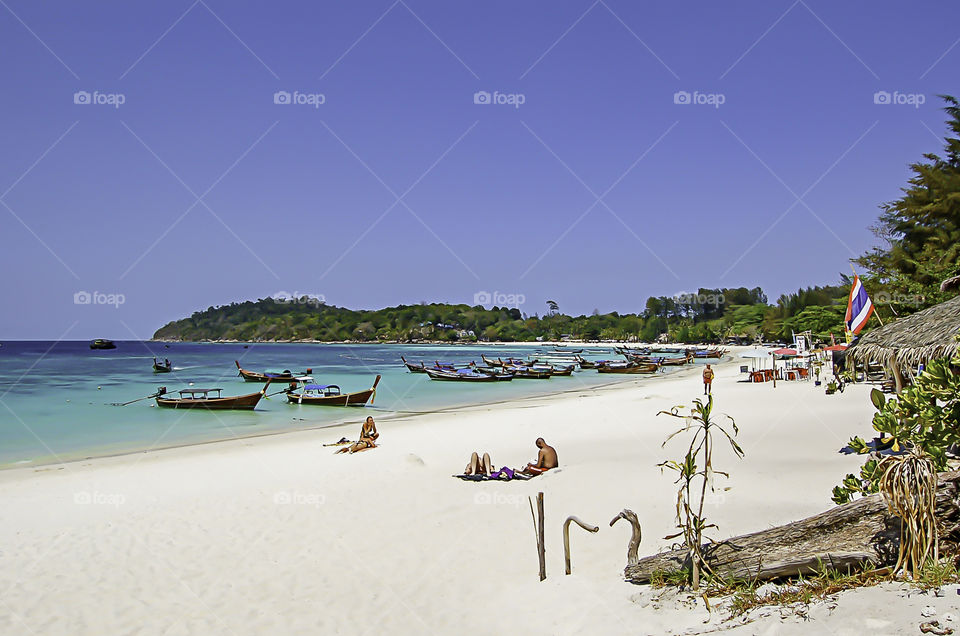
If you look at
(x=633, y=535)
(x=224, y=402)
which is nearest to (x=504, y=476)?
(x=633, y=535)

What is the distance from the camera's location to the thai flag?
11.7m

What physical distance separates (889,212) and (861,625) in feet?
114

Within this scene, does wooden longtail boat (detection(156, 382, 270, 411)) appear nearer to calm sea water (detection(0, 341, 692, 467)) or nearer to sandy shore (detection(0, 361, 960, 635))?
calm sea water (detection(0, 341, 692, 467))

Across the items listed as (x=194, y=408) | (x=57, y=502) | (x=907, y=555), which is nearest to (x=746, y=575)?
(x=907, y=555)

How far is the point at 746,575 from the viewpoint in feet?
14.4

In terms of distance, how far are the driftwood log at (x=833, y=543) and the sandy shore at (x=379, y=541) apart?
0.43m

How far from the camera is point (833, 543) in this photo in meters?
4.21

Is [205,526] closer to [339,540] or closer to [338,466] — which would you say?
[339,540]

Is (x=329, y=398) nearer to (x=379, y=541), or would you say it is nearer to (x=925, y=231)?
(x=379, y=541)

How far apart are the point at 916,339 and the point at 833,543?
6.09m

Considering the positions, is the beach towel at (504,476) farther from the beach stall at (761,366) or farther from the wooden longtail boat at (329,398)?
the beach stall at (761,366)

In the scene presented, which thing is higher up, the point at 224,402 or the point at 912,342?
the point at 912,342

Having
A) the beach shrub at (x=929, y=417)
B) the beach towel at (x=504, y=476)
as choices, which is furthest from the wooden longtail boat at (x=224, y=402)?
the beach shrub at (x=929, y=417)

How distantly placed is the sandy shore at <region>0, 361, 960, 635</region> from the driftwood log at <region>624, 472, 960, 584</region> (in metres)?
0.43
